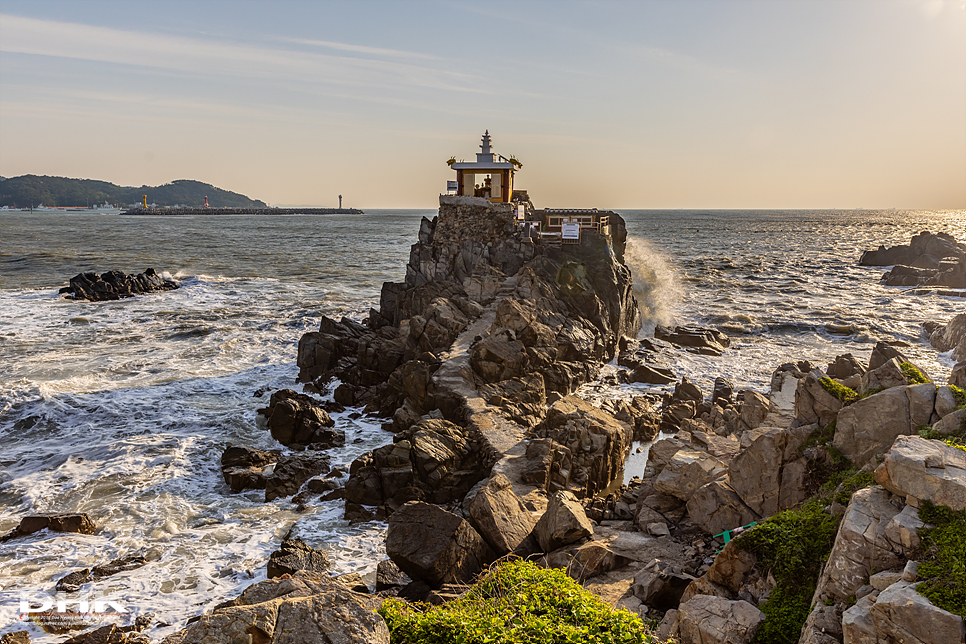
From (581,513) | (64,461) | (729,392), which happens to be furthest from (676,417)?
(64,461)

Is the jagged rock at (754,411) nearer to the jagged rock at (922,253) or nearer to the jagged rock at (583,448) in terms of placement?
the jagged rock at (583,448)

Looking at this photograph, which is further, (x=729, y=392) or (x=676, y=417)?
(x=729, y=392)

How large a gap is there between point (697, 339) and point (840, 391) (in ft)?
74.2

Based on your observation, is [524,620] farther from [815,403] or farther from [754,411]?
[754,411]

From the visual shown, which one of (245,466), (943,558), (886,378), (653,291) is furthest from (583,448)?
(653,291)

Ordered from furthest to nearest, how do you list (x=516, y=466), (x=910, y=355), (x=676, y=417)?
(x=910, y=355) < (x=676, y=417) < (x=516, y=466)

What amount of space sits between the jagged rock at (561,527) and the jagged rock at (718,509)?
260 cm

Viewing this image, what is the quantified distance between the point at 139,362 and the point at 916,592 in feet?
104

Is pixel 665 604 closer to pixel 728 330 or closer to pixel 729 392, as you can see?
pixel 729 392

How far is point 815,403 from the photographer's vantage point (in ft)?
42.4

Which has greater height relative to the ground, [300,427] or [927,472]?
[927,472]

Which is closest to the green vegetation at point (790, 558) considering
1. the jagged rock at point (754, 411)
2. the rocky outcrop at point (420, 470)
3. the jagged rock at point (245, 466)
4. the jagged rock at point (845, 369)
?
the rocky outcrop at point (420, 470)

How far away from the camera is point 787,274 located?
7094 cm

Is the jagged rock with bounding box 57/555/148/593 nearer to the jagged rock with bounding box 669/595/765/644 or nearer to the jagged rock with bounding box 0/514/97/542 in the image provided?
the jagged rock with bounding box 0/514/97/542
